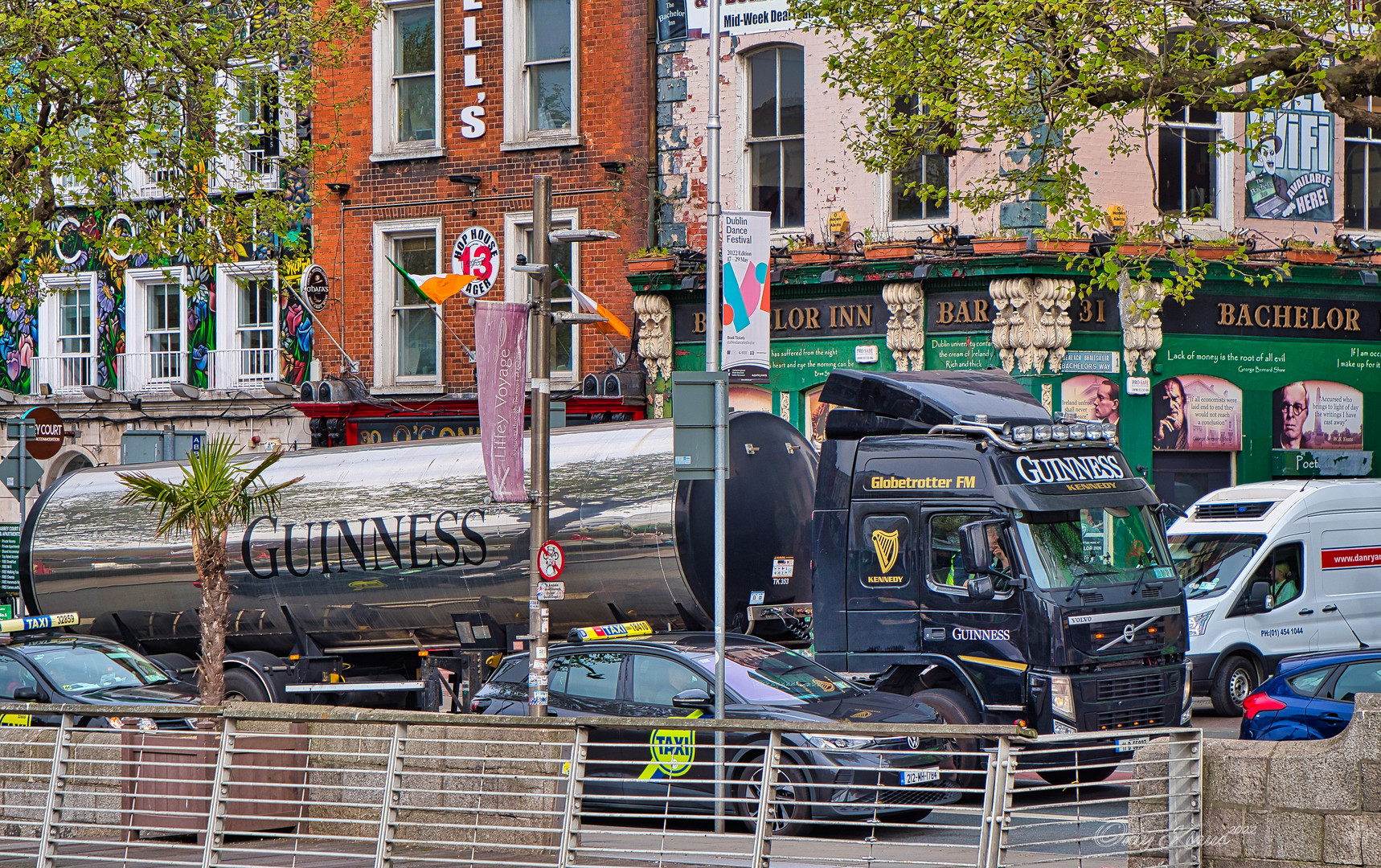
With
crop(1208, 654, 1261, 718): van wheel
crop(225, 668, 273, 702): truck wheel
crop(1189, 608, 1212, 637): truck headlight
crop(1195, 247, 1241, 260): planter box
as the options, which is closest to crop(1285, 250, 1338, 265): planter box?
crop(1195, 247, 1241, 260): planter box

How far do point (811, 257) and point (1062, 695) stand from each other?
11518 millimetres

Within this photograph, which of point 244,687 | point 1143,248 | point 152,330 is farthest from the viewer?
point 152,330

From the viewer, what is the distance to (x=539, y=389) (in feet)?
48.2

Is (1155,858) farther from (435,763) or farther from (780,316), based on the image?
(780,316)

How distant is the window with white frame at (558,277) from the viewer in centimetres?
2531

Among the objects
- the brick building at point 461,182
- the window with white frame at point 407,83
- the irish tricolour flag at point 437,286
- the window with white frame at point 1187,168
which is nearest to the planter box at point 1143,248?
the window with white frame at point 1187,168

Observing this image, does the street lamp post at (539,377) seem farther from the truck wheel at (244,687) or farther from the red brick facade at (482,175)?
the red brick facade at (482,175)

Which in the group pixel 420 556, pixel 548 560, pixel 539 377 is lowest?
pixel 420 556

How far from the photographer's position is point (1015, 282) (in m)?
21.8

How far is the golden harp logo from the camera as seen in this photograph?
14188 mm

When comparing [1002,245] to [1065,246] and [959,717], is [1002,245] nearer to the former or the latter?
[1065,246]

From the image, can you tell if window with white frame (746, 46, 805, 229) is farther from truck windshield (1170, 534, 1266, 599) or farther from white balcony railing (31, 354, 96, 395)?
white balcony railing (31, 354, 96, 395)

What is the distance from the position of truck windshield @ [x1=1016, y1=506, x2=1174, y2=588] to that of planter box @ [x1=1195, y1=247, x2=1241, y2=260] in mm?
9046

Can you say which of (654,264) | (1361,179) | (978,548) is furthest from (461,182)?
(978,548)
